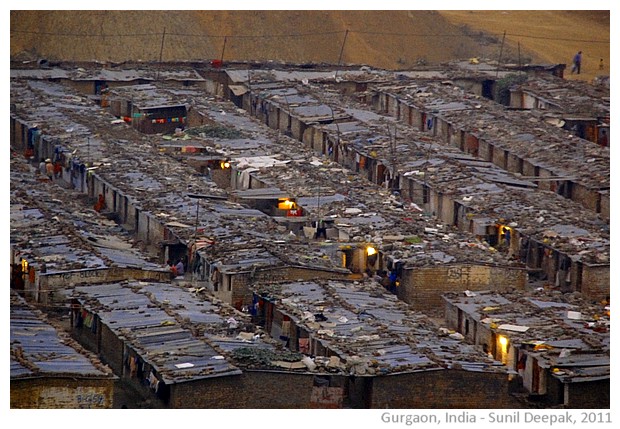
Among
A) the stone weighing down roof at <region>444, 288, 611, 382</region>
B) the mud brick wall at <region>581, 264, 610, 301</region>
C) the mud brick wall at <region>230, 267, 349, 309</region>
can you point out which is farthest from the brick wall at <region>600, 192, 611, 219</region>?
the mud brick wall at <region>230, 267, 349, 309</region>

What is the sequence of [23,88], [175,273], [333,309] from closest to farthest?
[333,309] < [175,273] < [23,88]

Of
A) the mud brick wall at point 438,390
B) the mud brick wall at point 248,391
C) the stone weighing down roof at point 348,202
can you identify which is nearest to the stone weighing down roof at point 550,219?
the stone weighing down roof at point 348,202

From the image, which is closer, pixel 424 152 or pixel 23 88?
pixel 424 152

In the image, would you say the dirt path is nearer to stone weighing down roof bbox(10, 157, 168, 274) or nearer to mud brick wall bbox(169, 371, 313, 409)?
stone weighing down roof bbox(10, 157, 168, 274)

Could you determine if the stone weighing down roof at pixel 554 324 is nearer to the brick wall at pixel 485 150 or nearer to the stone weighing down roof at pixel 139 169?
the stone weighing down roof at pixel 139 169

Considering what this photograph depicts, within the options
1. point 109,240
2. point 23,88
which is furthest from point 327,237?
point 23,88

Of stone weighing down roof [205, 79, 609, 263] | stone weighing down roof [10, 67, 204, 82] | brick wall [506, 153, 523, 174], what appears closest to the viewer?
stone weighing down roof [205, 79, 609, 263]
